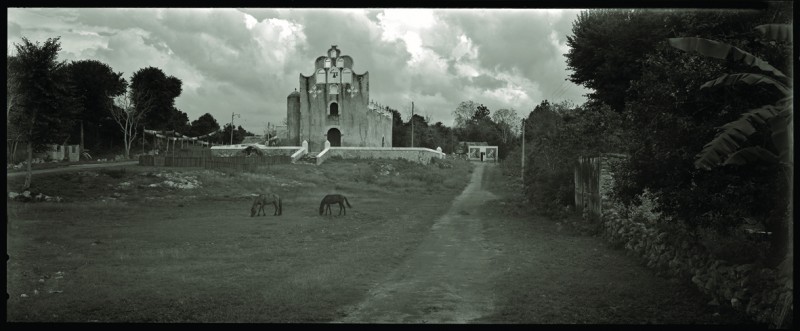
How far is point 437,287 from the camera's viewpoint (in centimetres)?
920

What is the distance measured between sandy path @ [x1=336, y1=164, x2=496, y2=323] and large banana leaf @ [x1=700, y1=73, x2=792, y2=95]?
4.08 meters

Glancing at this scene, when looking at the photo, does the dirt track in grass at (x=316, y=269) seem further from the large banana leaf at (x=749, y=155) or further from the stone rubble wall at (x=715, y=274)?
the large banana leaf at (x=749, y=155)

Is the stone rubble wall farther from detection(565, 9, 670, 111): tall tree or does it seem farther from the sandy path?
detection(565, 9, 670, 111): tall tree

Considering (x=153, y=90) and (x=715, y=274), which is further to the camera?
(x=153, y=90)

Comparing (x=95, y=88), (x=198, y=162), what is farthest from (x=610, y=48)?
(x=95, y=88)

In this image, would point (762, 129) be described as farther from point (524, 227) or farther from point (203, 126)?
point (203, 126)

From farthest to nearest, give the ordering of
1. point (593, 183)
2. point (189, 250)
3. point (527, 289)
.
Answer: point (593, 183) → point (189, 250) → point (527, 289)

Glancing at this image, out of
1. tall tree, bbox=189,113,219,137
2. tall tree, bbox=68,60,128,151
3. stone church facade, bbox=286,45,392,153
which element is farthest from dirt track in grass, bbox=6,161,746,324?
tall tree, bbox=189,113,219,137

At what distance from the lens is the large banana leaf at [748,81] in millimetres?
7250

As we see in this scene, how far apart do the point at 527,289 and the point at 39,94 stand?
21099 millimetres

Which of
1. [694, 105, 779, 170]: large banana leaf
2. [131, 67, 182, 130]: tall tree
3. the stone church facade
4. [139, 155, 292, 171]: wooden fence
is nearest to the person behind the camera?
[694, 105, 779, 170]: large banana leaf

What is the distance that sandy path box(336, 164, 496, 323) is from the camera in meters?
7.67

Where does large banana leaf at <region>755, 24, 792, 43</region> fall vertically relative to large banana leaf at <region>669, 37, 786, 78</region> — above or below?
above

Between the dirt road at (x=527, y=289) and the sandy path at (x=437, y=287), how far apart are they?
1 cm
